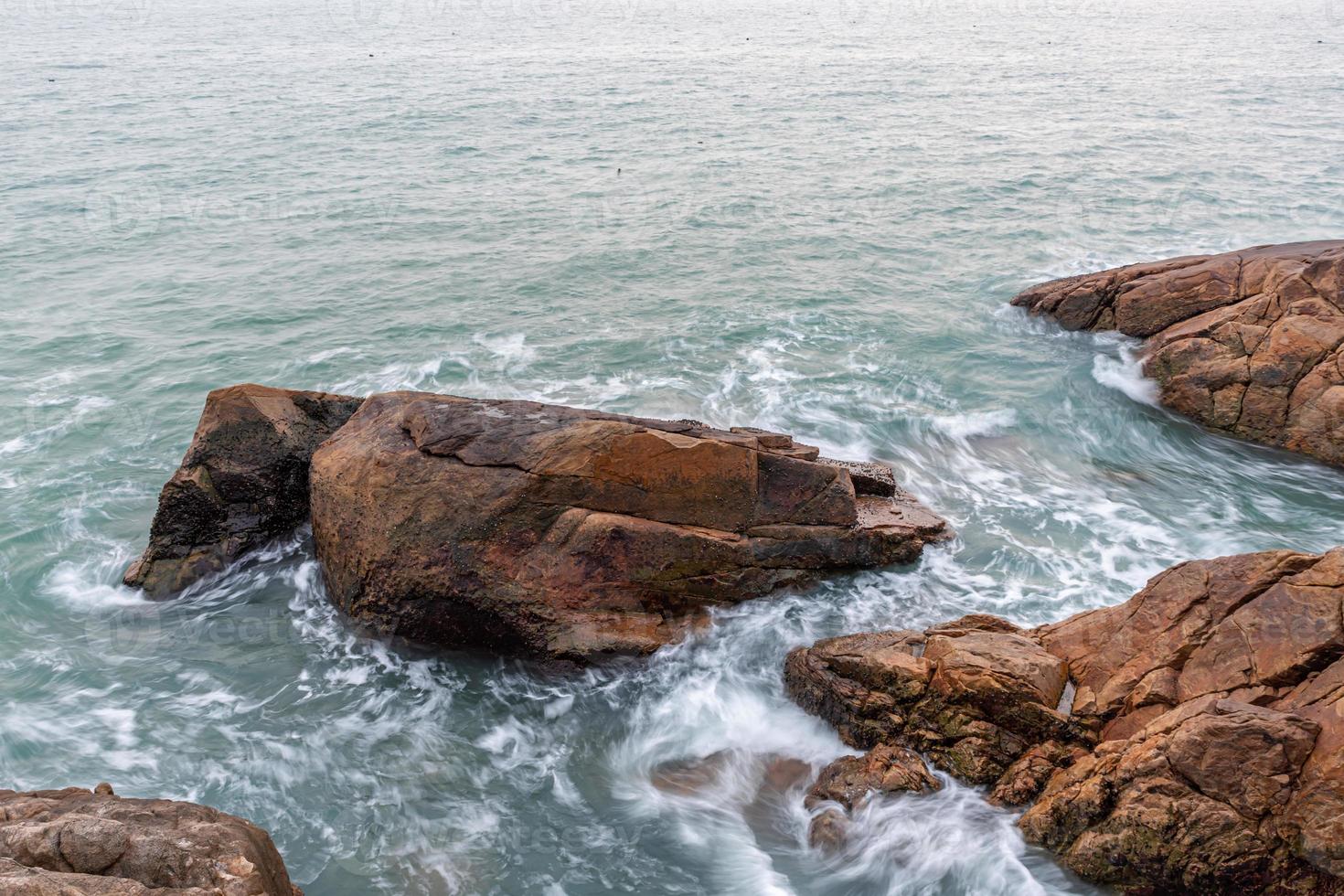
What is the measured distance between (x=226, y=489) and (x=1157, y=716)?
11.6 metres

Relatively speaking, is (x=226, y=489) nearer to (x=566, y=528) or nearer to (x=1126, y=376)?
(x=566, y=528)

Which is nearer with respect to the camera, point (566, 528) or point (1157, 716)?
point (1157, 716)

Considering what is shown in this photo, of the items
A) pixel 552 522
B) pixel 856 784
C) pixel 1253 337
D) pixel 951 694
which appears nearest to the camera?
pixel 951 694

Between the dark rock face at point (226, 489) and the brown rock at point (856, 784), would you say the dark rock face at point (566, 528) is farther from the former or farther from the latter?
the brown rock at point (856, 784)

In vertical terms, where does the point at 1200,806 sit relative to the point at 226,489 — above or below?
below

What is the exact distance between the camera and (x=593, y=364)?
19.1m

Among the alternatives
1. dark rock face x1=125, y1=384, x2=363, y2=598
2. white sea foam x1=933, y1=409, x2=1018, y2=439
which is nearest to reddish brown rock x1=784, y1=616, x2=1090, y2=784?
white sea foam x1=933, y1=409, x2=1018, y2=439

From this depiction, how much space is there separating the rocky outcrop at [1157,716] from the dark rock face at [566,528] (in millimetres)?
1827

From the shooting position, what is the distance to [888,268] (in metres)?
23.8

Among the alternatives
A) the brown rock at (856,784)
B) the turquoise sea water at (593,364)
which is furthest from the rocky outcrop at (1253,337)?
the brown rock at (856,784)

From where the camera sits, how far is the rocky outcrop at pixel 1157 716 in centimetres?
720

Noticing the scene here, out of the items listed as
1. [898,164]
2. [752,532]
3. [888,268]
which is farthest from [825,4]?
[752,532]

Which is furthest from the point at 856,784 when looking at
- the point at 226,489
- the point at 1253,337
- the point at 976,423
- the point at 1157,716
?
the point at 1253,337

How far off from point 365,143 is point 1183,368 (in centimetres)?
3003
